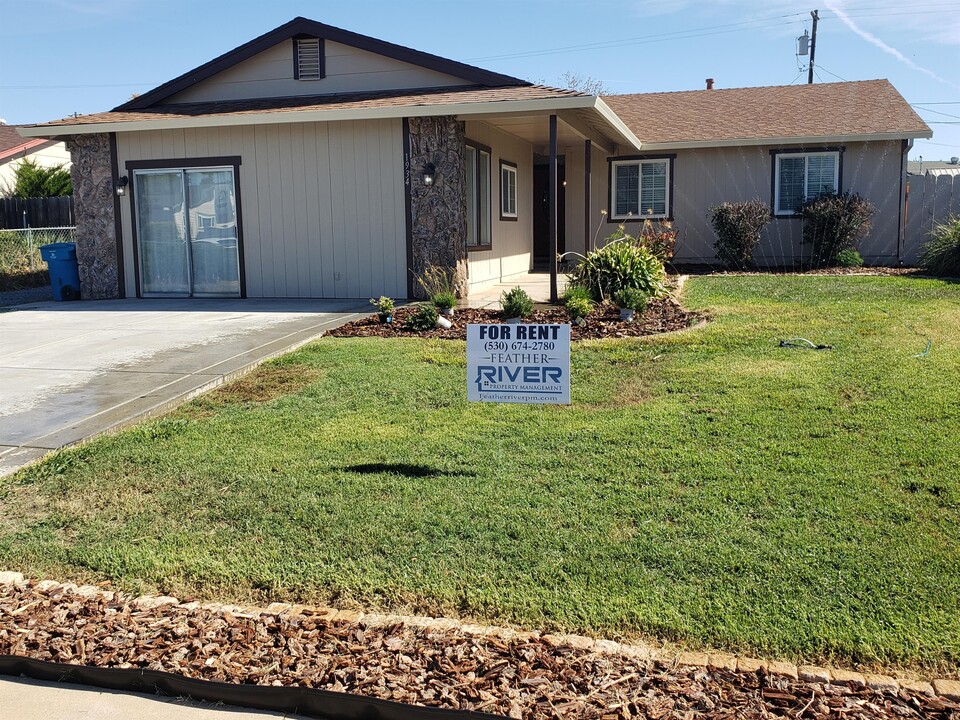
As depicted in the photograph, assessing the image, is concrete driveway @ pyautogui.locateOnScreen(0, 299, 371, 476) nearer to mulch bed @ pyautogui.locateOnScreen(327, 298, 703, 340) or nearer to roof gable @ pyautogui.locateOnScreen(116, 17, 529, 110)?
mulch bed @ pyautogui.locateOnScreen(327, 298, 703, 340)

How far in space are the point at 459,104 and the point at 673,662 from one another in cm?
1058

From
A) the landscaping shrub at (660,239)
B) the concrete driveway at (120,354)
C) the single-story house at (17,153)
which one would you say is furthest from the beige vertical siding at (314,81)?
the single-story house at (17,153)

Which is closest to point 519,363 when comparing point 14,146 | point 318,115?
point 318,115

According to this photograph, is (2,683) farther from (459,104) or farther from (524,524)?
(459,104)

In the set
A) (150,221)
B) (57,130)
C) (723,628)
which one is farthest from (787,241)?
(723,628)

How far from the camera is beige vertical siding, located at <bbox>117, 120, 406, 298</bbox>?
13703 mm

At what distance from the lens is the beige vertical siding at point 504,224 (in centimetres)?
1494

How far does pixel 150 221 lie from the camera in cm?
1495

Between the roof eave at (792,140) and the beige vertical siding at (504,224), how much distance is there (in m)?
2.73

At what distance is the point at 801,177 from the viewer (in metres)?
18.8

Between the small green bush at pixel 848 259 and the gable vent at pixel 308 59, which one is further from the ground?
the gable vent at pixel 308 59

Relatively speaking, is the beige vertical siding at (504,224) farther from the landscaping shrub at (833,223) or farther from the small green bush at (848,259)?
the small green bush at (848,259)

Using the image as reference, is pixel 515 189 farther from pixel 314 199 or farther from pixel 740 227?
pixel 314 199

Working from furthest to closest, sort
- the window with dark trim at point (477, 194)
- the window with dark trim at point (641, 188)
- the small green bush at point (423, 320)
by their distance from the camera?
the window with dark trim at point (641, 188) < the window with dark trim at point (477, 194) < the small green bush at point (423, 320)
